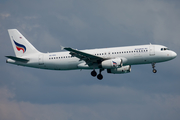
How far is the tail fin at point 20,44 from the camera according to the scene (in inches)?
2980

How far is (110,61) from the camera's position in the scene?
66812 millimetres

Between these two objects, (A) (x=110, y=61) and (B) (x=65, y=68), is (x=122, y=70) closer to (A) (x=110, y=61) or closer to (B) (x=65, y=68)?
(A) (x=110, y=61)

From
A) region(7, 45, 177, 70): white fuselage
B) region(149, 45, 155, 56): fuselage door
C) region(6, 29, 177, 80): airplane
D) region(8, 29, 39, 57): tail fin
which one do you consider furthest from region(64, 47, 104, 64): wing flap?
region(8, 29, 39, 57): tail fin

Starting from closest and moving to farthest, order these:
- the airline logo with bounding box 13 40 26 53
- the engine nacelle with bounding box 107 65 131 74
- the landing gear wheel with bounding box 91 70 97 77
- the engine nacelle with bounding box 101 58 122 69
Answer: the engine nacelle with bounding box 101 58 122 69 → the landing gear wheel with bounding box 91 70 97 77 → the engine nacelle with bounding box 107 65 131 74 → the airline logo with bounding box 13 40 26 53

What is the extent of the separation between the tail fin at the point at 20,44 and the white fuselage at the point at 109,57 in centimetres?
250

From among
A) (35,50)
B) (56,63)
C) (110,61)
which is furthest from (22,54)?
(110,61)

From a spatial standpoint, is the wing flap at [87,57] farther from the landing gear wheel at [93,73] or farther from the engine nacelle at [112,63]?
the landing gear wheel at [93,73]

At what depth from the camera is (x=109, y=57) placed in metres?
68.8

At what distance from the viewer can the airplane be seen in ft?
221

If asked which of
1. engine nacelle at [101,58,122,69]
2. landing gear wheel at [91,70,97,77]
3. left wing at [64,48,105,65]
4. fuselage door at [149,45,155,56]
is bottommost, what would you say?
landing gear wheel at [91,70,97,77]

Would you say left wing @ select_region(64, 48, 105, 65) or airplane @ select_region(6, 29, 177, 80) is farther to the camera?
airplane @ select_region(6, 29, 177, 80)

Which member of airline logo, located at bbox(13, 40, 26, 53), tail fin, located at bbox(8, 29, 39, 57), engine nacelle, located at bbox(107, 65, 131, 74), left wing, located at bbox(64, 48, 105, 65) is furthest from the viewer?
airline logo, located at bbox(13, 40, 26, 53)

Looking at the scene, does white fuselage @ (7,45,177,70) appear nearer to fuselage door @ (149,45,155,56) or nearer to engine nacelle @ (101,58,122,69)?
fuselage door @ (149,45,155,56)

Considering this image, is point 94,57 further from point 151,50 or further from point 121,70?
point 151,50
